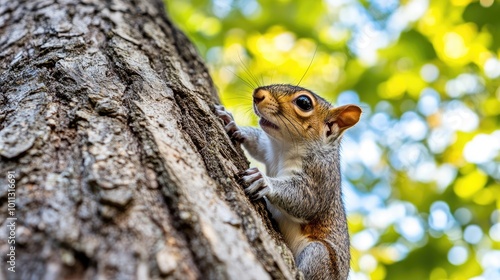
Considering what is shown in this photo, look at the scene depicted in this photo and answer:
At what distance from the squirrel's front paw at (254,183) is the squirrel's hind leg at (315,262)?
1.75ft

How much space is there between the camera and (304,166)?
3393 mm

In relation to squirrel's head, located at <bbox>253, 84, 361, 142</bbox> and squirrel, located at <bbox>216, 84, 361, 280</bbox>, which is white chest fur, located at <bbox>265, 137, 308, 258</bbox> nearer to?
squirrel, located at <bbox>216, 84, 361, 280</bbox>

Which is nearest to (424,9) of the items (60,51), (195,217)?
(60,51)

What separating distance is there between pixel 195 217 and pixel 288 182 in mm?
1496

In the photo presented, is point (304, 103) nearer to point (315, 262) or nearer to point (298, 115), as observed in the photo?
point (298, 115)

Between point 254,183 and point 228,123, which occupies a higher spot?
point 228,123

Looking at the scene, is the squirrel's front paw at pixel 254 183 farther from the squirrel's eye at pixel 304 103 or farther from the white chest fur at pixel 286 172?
the squirrel's eye at pixel 304 103

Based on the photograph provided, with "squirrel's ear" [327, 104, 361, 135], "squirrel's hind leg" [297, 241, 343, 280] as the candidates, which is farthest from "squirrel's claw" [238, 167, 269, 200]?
"squirrel's ear" [327, 104, 361, 135]

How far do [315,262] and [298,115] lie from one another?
44.7 inches

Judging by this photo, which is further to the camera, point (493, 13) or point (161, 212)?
point (493, 13)

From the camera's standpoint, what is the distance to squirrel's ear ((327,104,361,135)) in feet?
12.1

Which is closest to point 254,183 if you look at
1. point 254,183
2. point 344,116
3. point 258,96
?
point 254,183

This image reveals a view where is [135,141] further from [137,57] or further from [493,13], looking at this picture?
[493,13]

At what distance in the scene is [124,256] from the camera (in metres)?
1.45
